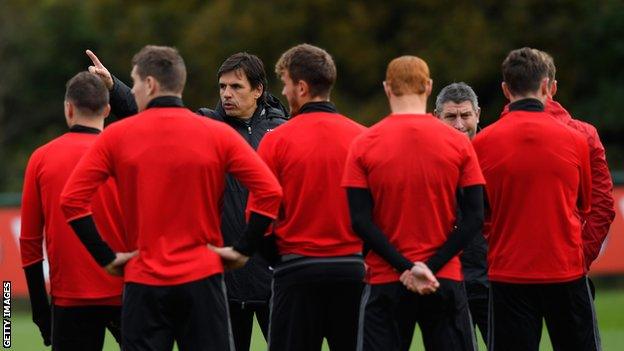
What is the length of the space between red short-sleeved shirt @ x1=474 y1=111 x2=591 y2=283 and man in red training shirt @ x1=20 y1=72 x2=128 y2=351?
2138 mm

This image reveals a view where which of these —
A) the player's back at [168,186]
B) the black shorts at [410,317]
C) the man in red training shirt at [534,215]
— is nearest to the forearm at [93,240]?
the player's back at [168,186]

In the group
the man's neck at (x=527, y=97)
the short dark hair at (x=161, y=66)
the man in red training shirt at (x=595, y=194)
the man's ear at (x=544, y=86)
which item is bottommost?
the man in red training shirt at (x=595, y=194)

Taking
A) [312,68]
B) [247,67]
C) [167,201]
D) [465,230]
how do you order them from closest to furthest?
[167,201] → [465,230] → [312,68] → [247,67]

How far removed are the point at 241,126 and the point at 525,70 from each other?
2056 millimetres

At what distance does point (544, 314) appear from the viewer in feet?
26.9

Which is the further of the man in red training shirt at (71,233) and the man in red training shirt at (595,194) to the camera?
the man in red training shirt at (595,194)

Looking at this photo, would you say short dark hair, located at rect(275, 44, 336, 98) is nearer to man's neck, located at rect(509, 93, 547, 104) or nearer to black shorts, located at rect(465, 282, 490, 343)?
man's neck, located at rect(509, 93, 547, 104)

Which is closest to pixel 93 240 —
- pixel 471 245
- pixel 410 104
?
pixel 410 104

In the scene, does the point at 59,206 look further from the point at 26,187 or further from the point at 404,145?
the point at 404,145

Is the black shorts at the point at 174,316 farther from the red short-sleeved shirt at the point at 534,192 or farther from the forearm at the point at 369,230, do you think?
the red short-sleeved shirt at the point at 534,192

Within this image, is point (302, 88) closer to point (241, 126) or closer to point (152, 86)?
point (152, 86)

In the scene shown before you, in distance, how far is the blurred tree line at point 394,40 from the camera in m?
28.2

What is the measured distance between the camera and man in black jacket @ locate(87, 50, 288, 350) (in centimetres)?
889

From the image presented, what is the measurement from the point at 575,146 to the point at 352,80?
2154cm
